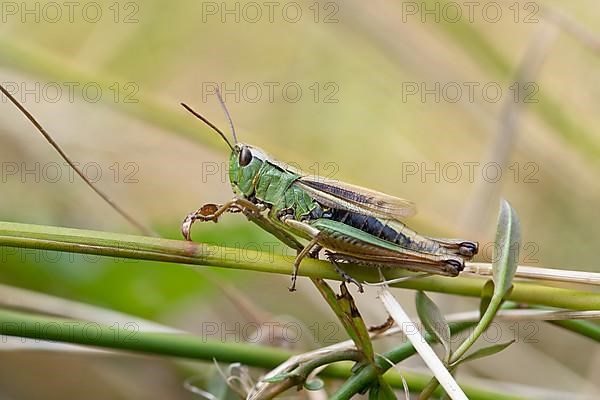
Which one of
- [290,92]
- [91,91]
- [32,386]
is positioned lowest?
[32,386]

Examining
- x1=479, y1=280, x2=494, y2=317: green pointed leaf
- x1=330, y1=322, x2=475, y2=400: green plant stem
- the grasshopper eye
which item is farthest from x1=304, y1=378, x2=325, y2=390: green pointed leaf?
the grasshopper eye

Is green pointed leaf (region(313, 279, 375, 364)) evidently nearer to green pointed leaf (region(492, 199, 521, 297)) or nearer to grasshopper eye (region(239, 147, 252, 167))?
green pointed leaf (region(492, 199, 521, 297))

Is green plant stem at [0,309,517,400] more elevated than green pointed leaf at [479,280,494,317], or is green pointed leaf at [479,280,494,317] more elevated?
green pointed leaf at [479,280,494,317]

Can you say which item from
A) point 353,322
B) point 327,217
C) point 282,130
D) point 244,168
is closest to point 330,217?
point 327,217

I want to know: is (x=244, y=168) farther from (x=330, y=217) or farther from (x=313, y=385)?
(x=313, y=385)

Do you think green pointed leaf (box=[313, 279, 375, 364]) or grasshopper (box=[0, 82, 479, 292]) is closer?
green pointed leaf (box=[313, 279, 375, 364])

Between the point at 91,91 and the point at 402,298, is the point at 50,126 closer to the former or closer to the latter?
the point at 91,91

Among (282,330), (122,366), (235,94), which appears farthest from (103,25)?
(282,330)
